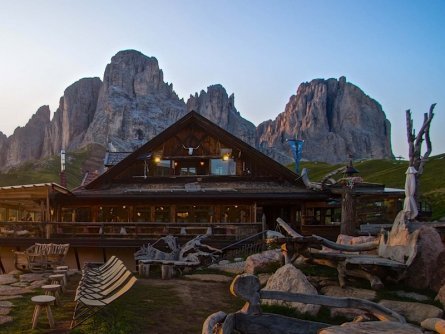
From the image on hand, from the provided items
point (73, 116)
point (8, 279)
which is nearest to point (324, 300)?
point (8, 279)

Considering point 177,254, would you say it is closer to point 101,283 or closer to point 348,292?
point 101,283

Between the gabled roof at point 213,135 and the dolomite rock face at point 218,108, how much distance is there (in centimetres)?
12702

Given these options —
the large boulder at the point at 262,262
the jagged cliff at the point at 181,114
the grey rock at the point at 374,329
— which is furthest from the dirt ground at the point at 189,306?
the jagged cliff at the point at 181,114

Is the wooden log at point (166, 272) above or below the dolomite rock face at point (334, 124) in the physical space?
below

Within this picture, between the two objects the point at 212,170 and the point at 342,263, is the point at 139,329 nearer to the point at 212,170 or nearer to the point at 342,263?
the point at 342,263

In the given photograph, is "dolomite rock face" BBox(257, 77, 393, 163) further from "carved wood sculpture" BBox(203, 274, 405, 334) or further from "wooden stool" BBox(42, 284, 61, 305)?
"carved wood sculpture" BBox(203, 274, 405, 334)

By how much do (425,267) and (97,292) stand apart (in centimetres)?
746

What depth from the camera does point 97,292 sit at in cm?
957

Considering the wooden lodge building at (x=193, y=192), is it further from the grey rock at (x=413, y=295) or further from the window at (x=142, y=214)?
the grey rock at (x=413, y=295)

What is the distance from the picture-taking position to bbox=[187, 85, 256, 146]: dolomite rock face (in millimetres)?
157625

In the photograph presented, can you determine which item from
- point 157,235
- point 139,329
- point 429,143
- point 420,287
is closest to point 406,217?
point 420,287

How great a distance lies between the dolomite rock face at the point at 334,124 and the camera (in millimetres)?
149500

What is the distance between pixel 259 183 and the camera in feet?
87.3

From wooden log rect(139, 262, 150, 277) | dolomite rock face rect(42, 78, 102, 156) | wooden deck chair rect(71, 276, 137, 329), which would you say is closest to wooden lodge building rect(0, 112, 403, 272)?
wooden log rect(139, 262, 150, 277)
